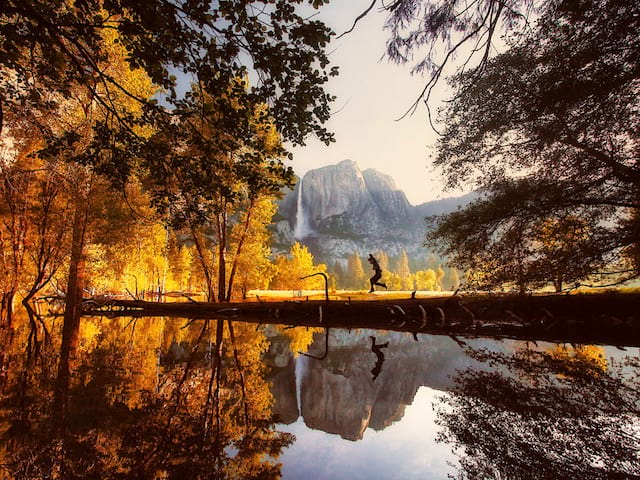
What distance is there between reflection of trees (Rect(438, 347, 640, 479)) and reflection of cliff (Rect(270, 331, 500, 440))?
1.60 feet

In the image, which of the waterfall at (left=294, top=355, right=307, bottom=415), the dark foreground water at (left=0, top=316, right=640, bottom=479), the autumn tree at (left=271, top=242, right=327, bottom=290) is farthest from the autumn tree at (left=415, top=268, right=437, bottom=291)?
the waterfall at (left=294, top=355, right=307, bottom=415)

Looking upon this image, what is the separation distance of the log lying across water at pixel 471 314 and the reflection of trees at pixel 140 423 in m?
7.29

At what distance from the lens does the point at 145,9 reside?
268 centimetres

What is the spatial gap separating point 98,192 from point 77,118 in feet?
10.0

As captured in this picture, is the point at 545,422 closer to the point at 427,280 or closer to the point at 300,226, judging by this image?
the point at 427,280

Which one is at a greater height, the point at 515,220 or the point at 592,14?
the point at 592,14

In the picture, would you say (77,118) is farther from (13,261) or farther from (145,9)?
(145,9)

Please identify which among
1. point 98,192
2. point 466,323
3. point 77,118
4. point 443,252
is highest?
point 77,118

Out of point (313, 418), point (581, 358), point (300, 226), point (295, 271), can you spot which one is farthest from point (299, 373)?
point (300, 226)

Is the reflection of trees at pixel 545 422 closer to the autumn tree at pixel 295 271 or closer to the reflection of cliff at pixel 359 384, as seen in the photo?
the reflection of cliff at pixel 359 384

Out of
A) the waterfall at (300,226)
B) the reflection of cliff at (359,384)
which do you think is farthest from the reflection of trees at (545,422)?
the waterfall at (300,226)

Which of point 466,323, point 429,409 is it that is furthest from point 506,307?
point 429,409

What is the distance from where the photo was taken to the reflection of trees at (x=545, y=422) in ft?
5.61

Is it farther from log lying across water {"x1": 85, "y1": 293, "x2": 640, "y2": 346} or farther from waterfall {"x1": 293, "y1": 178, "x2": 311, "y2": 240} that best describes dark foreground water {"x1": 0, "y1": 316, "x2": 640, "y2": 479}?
waterfall {"x1": 293, "y1": 178, "x2": 311, "y2": 240}
